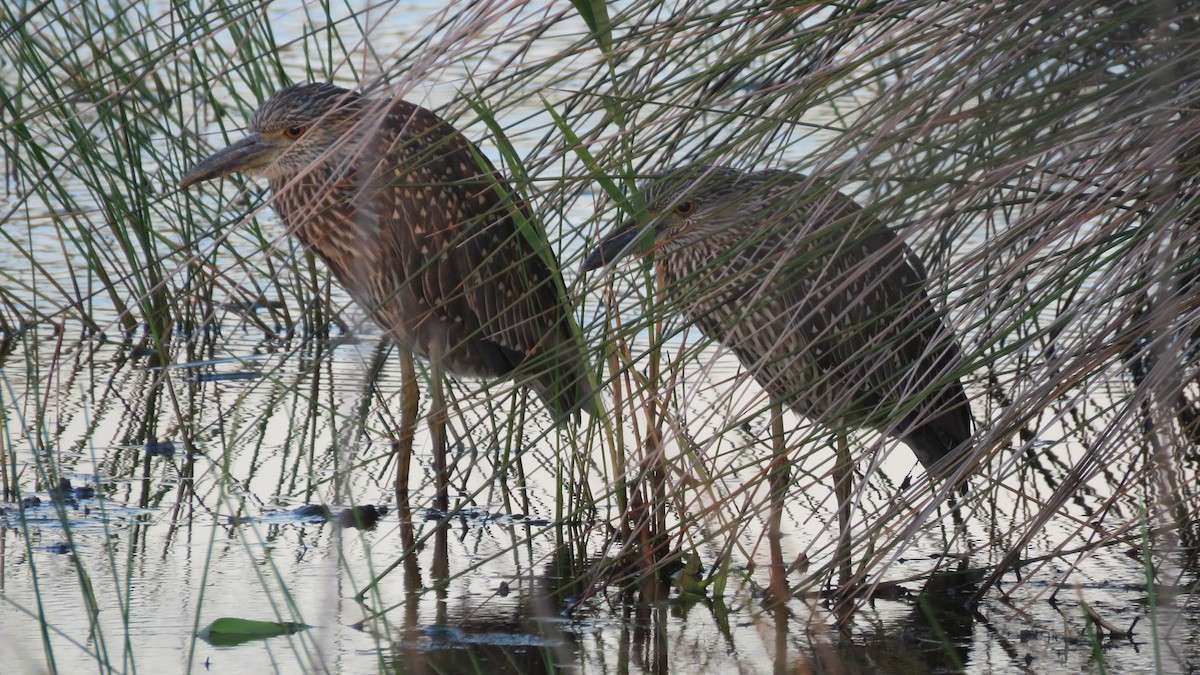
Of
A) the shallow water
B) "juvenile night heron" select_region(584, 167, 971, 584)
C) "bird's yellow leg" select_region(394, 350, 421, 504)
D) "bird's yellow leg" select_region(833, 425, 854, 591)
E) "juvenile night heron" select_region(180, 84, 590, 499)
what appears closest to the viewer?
"juvenile night heron" select_region(584, 167, 971, 584)

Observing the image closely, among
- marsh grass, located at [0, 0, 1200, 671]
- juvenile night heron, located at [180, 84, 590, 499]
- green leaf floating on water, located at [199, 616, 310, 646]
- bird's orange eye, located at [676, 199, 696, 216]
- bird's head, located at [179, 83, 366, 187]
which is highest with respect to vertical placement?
bird's head, located at [179, 83, 366, 187]

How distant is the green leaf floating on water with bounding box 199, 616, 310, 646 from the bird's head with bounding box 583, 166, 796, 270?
87 centimetres

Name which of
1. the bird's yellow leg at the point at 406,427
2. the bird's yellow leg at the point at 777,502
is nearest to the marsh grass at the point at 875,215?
the bird's yellow leg at the point at 777,502

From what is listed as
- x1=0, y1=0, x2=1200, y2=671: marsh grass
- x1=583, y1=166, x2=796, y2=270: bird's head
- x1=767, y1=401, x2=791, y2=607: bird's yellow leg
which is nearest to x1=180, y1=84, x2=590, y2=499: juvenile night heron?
x1=583, y1=166, x2=796, y2=270: bird's head

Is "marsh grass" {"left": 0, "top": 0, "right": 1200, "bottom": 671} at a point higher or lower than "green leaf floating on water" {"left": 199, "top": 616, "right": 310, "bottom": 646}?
higher

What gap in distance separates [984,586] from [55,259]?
3.96 meters

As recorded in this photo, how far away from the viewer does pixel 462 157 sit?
14.4ft

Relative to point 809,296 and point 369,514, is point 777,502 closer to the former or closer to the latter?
point 809,296

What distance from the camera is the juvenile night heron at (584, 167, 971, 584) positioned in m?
2.43

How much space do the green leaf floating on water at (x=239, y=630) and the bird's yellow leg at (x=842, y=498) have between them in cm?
101

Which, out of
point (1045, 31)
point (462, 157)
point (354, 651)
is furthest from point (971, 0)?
point (462, 157)

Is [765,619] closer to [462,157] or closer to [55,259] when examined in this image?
[462,157]

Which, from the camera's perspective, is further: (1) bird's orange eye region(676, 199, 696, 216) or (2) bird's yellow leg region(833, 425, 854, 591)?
(1) bird's orange eye region(676, 199, 696, 216)

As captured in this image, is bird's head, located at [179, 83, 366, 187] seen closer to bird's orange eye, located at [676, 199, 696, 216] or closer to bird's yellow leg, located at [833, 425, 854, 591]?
bird's orange eye, located at [676, 199, 696, 216]
